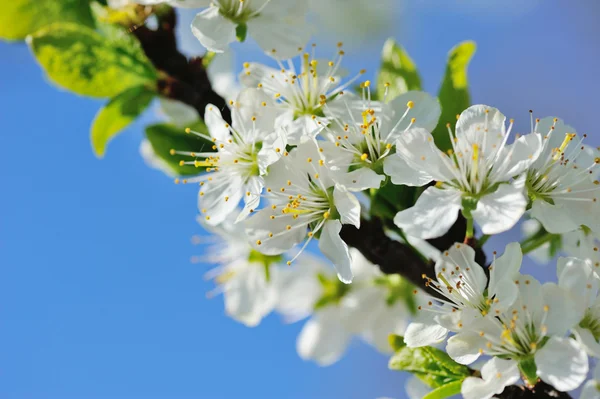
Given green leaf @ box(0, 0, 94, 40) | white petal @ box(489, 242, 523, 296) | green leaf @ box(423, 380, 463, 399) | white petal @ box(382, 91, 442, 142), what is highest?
green leaf @ box(0, 0, 94, 40)

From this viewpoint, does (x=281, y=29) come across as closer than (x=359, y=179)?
No

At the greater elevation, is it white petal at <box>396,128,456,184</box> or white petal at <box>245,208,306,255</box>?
white petal at <box>245,208,306,255</box>

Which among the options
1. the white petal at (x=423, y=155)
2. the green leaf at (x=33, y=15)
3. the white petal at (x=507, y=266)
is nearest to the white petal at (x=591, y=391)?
the white petal at (x=507, y=266)

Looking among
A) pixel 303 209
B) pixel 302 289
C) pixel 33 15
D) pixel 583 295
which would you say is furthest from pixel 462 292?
pixel 33 15

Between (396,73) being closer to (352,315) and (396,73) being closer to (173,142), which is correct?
(173,142)

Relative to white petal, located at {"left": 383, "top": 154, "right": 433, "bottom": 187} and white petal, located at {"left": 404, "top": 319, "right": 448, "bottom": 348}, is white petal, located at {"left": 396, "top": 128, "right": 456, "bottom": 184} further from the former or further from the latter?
white petal, located at {"left": 404, "top": 319, "right": 448, "bottom": 348}

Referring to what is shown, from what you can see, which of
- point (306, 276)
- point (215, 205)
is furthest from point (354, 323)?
point (215, 205)

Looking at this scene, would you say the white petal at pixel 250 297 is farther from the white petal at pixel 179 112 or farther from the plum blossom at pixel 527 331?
the plum blossom at pixel 527 331

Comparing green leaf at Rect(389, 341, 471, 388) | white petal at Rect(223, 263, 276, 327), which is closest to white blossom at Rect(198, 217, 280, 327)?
white petal at Rect(223, 263, 276, 327)
